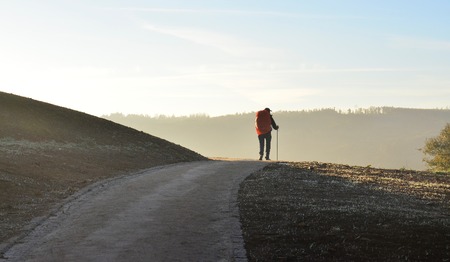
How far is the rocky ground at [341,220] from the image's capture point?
1041 cm

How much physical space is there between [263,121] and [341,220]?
74.1ft

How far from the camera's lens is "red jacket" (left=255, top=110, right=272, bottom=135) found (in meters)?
35.4

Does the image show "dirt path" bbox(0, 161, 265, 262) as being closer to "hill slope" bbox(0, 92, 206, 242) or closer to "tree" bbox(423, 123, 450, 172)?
"hill slope" bbox(0, 92, 206, 242)

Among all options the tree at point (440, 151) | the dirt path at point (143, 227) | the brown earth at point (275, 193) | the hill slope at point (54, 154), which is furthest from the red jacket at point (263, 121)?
the tree at point (440, 151)

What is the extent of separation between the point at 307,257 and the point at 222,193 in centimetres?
752

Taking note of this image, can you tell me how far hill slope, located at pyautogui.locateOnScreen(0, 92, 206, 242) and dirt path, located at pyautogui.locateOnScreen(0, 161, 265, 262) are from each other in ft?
4.07

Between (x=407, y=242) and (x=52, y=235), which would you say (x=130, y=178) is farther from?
(x=407, y=242)

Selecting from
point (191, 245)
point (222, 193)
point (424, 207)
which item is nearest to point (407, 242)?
point (191, 245)

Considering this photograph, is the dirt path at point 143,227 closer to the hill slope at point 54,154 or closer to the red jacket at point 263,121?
the hill slope at point 54,154

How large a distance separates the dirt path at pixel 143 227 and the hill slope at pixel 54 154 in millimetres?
1242

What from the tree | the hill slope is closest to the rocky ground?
the hill slope

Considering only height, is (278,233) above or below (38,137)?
below

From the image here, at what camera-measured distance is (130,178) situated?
21547 mm

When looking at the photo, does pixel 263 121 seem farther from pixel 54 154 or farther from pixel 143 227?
pixel 143 227
